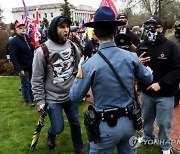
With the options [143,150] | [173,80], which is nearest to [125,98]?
[173,80]

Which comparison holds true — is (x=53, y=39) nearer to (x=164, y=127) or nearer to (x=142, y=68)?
(x=142, y=68)

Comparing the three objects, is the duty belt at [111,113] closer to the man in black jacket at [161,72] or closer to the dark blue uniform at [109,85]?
the dark blue uniform at [109,85]

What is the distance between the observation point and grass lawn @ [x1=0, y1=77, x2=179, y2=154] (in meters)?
4.27

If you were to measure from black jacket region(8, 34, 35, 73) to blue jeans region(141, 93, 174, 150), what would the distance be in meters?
3.48

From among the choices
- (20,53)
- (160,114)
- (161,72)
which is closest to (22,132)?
(20,53)

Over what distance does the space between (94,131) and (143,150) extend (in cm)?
194

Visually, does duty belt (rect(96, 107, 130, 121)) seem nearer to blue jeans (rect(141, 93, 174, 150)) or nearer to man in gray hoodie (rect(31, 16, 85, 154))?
blue jeans (rect(141, 93, 174, 150))

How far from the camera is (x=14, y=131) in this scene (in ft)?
17.0

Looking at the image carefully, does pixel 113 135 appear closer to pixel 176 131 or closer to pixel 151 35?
pixel 151 35

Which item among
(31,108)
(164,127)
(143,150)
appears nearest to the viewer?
(164,127)

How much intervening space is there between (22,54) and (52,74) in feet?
9.99

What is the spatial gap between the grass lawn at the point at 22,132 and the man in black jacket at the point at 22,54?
73cm

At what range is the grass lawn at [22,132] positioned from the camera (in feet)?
14.0

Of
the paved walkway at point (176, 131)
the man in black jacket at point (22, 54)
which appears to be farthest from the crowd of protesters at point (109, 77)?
the man in black jacket at point (22, 54)
